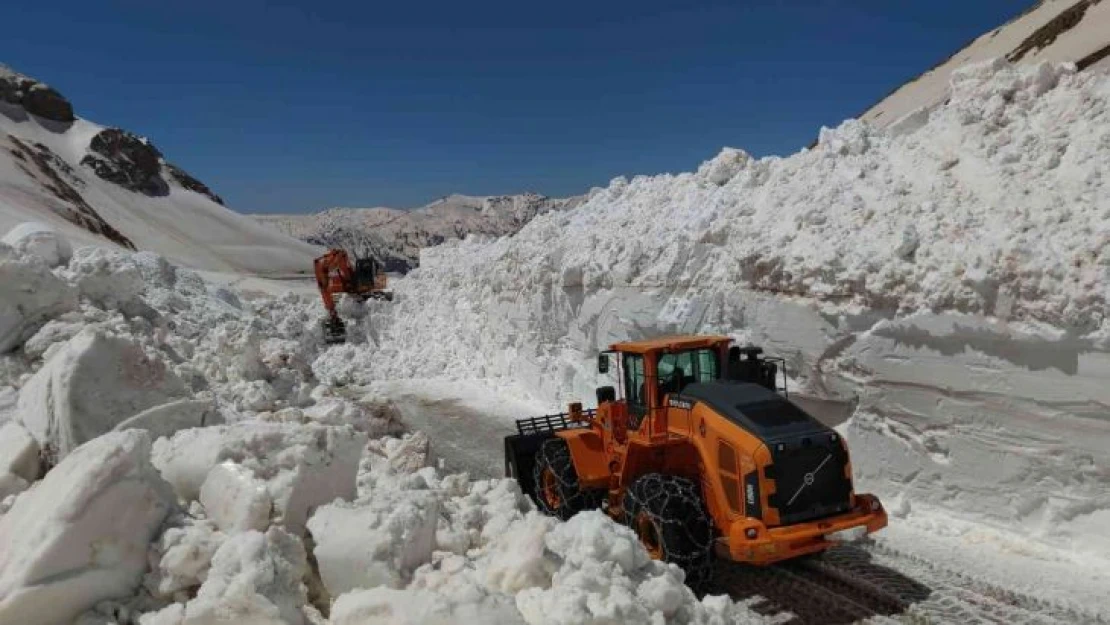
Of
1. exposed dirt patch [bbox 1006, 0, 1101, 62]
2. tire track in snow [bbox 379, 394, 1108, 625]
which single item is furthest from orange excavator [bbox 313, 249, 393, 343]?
exposed dirt patch [bbox 1006, 0, 1101, 62]

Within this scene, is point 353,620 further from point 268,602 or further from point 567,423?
point 567,423

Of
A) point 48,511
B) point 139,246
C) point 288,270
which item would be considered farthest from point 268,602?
point 288,270

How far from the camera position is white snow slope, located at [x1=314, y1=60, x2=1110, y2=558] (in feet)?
22.2

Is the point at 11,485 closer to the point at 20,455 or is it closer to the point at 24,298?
the point at 20,455

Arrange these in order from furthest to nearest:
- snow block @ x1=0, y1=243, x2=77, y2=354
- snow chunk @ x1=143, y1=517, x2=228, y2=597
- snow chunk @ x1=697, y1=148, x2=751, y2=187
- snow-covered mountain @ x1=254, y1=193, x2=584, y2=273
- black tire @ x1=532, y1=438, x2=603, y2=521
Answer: snow-covered mountain @ x1=254, y1=193, x2=584, y2=273, snow chunk @ x1=697, y1=148, x2=751, y2=187, snow block @ x1=0, y1=243, x2=77, y2=354, black tire @ x1=532, y1=438, x2=603, y2=521, snow chunk @ x1=143, y1=517, x2=228, y2=597

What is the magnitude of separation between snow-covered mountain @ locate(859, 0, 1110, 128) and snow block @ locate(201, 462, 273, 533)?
19.0m

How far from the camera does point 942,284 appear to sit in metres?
7.66

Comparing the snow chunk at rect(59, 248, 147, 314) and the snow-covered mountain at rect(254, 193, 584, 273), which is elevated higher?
the snow-covered mountain at rect(254, 193, 584, 273)

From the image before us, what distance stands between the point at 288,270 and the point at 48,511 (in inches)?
2470

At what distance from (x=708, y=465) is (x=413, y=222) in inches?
4910

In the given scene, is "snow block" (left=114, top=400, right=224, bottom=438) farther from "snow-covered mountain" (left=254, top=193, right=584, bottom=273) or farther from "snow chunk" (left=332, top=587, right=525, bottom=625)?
"snow-covered mountain" (left=254, top=193, right=584, bottom=273)

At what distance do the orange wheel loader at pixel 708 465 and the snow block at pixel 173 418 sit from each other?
Answer: 334 centimetres

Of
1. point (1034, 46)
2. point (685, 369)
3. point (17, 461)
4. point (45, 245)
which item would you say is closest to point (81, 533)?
point (17, 461)

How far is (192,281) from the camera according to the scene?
63.6 feet
